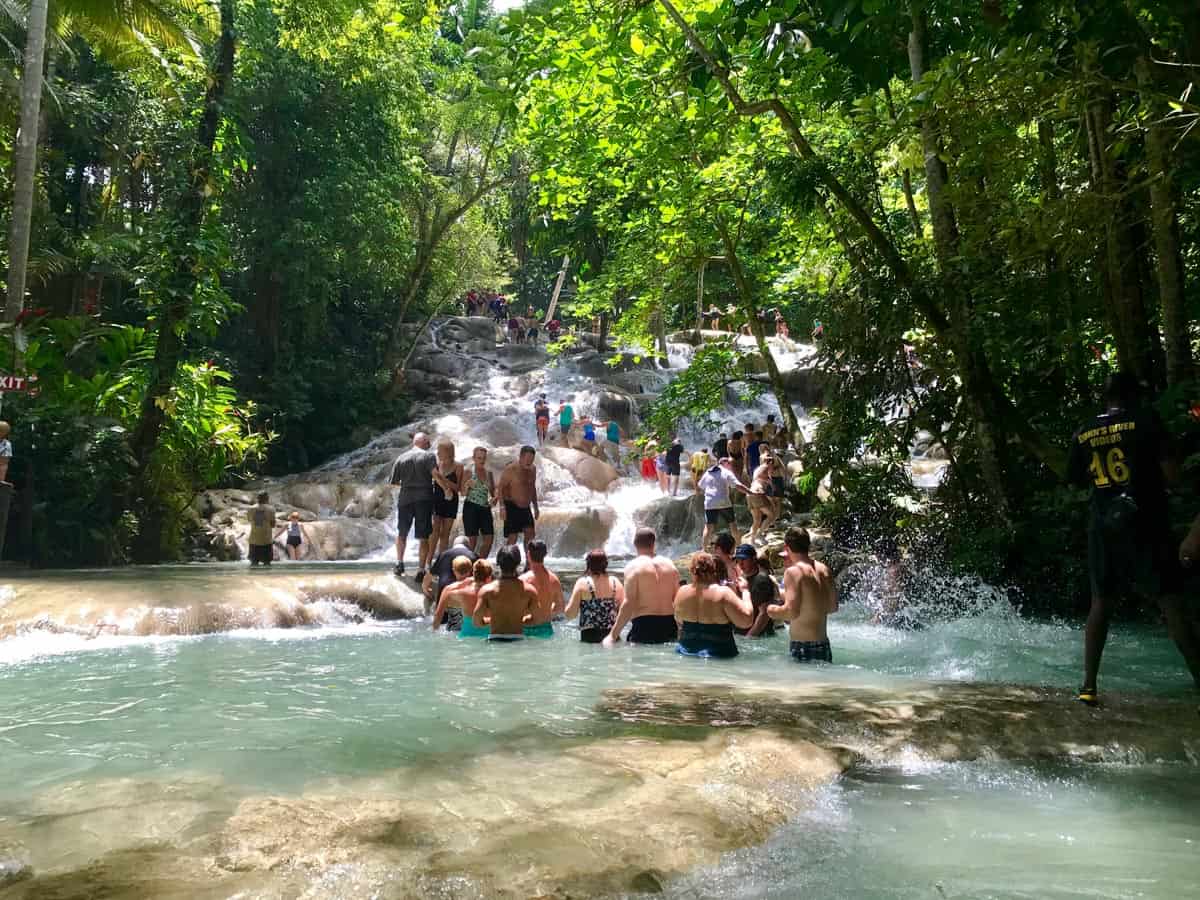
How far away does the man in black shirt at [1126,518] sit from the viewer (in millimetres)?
5270

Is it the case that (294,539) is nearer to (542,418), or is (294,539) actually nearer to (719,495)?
(719,495)

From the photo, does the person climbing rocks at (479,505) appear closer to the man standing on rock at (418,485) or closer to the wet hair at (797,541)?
the man standing on rock at (418,485)

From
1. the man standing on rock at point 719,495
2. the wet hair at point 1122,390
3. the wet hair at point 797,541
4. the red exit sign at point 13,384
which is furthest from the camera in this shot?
the man standing on rock at point 719,495

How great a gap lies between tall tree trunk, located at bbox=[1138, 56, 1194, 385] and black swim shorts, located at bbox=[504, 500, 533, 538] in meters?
7.33

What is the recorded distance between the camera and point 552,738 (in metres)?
4.83

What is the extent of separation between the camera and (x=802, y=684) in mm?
6551

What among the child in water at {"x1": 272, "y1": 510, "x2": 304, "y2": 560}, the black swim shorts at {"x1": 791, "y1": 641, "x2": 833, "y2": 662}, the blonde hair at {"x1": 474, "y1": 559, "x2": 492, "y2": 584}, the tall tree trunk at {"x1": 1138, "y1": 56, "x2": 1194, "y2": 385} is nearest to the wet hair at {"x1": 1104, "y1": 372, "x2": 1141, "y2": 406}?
the tall tree trunk at {"x1": 1138, "y1": 56, "x2": 1194, "y2": 385}

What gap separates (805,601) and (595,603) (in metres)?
2.36

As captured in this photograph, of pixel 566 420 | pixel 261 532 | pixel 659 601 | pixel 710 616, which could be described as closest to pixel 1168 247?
pixel 710 616

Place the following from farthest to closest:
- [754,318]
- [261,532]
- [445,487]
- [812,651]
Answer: [754,318] → [261,532] → [445,487] → [812,651]

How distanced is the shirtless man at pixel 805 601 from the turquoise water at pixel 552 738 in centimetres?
27

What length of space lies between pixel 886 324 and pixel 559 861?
8.80 m

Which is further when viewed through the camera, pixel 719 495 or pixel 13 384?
pixel 719 495

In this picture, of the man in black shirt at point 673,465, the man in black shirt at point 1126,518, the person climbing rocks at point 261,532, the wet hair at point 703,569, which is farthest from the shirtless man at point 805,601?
the man in black shirt at point 673,465
